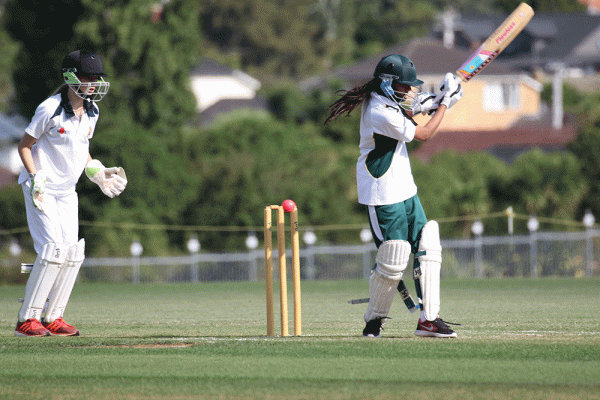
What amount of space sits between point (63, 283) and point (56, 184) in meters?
0.74

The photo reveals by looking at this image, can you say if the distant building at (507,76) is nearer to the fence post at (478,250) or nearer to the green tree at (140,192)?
the green tree at (140,192)

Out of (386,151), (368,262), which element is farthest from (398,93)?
(368,262)

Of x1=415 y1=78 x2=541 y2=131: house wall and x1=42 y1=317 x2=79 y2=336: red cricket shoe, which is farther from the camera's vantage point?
x1=415 y1=78 x2=541 y2=131: house wall

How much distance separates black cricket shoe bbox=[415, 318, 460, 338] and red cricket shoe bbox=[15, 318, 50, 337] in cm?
266

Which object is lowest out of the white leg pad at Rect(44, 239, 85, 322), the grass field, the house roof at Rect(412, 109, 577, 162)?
the grass field

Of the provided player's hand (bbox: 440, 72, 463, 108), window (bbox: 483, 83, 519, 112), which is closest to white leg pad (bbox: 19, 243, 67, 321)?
player's hand (bbox: 440, 72, 463, 108)

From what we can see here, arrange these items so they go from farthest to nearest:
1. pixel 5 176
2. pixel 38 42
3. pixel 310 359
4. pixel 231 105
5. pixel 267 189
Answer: pixel 231 105
pixel 5 176
pixel 38 42
pixel 267 189
pixel 310 359

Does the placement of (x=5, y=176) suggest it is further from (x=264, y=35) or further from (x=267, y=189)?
(x=264, y=35)

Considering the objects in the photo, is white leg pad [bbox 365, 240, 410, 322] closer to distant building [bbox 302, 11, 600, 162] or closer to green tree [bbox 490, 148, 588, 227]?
green tree [bbox 490, 148, 588, 227]

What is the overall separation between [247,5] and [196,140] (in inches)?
1992

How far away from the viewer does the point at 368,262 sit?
779 inches

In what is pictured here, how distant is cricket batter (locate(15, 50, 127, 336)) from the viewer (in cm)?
724

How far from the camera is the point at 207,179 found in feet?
75.3

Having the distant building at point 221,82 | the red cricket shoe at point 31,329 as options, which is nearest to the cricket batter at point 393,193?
the red cricket shoe at point 31,329
